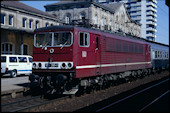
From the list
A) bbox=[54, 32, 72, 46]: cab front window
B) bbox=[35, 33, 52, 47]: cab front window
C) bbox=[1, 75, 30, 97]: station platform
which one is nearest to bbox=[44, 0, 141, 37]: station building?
bbox=[1, 75, 30, 97]: station platform

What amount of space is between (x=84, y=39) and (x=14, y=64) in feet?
39.1

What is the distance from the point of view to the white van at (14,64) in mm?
21391

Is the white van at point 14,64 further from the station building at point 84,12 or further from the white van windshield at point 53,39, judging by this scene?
the station building at point 84,12

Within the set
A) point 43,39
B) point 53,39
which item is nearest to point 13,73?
point 43,39

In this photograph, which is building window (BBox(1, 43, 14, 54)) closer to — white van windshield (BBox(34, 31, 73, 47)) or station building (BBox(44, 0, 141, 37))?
white van windshield (BBox(34, 31, 73, 47))

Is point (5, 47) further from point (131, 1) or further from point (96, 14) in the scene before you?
point (131, 1)

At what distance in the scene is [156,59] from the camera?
26.9 metres

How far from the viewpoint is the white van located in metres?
21.4

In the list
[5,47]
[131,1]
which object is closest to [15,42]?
[5,47]

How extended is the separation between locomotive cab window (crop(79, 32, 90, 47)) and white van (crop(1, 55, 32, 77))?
11526mm

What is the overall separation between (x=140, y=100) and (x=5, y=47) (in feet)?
72.0

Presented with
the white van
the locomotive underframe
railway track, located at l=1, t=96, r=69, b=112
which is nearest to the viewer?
railway track, located at l=1, t=96, r=69, b=112

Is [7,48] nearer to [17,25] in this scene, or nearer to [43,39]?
[17,25]

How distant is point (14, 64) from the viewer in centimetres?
2208
